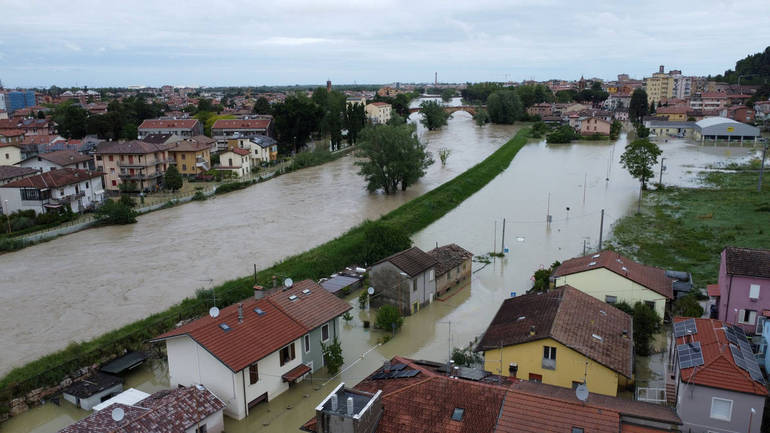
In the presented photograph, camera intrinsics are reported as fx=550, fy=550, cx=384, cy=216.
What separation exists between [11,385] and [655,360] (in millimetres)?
10971

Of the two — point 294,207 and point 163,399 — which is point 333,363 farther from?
point 294,207

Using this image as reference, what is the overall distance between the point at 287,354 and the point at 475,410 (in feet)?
12.9

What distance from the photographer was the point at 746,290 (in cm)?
1023

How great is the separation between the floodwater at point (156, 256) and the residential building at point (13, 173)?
6.16 metres

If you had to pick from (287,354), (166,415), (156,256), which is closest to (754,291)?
(287,354)

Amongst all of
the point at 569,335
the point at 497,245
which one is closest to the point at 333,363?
the point at 569,335

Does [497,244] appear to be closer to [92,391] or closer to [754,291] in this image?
[754,291]

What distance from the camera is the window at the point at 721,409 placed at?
6.84 m

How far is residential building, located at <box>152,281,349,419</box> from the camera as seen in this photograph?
826 cm

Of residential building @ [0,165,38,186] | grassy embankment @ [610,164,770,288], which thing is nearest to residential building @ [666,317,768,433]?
grassy embankment @ [610,164,770,288]

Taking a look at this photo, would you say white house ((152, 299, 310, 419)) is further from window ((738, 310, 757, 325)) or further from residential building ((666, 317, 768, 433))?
window ((738, 310, 757, 325))

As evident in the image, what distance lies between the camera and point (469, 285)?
1437 cm

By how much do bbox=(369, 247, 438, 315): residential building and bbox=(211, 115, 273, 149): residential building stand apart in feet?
90.4

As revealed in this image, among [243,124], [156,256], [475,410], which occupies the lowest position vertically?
[156,256]
